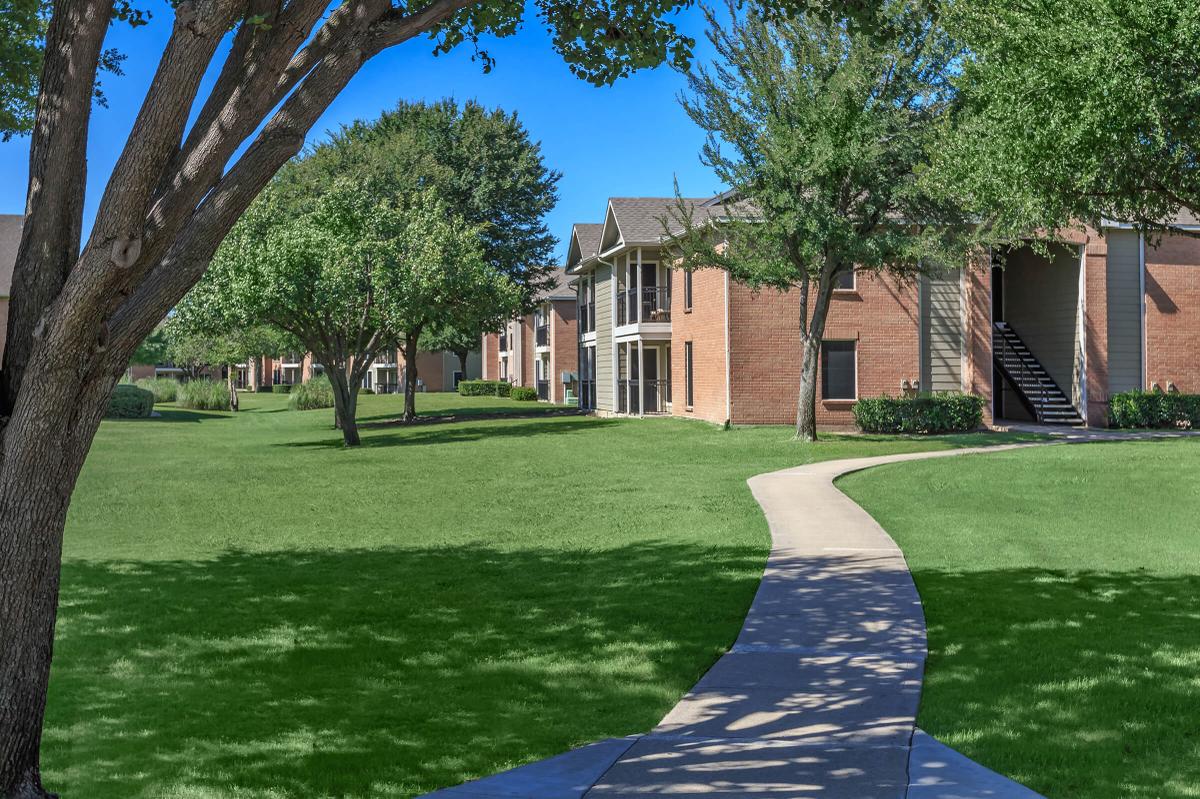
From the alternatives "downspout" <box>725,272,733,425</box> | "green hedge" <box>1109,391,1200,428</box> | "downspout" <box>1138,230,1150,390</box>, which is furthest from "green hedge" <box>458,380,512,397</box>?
"green hedge" <box>1109,391,1200,428</box>

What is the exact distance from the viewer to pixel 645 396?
132 ft

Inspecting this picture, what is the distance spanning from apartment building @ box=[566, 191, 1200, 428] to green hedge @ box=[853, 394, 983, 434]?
1.66 meters

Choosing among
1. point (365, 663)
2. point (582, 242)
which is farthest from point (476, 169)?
point (365, 663)

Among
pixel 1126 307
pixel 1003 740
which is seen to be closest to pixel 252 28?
pixel 1003 740

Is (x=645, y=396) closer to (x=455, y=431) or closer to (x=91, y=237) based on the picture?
(x=455, y=431)

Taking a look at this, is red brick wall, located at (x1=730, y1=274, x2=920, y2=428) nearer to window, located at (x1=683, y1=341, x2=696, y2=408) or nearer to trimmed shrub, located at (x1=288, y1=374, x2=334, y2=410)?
window, located at (x1=683, y1=341, x2=696, y2=408)

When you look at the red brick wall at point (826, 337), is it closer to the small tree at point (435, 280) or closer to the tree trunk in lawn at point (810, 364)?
the tree trunk in lawn at point (810, 364)

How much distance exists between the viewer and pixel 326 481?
21344mm

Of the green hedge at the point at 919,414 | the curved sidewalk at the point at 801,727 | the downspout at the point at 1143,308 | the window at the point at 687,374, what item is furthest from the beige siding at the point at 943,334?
the curved sidewalk at the point at 801,727

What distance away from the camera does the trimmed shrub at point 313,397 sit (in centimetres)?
5512

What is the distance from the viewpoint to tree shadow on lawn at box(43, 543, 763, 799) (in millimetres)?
6039

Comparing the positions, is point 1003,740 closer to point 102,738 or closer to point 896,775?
point 896,775

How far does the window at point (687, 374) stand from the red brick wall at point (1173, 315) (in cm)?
1328

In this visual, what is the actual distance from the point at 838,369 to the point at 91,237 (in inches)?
1093
